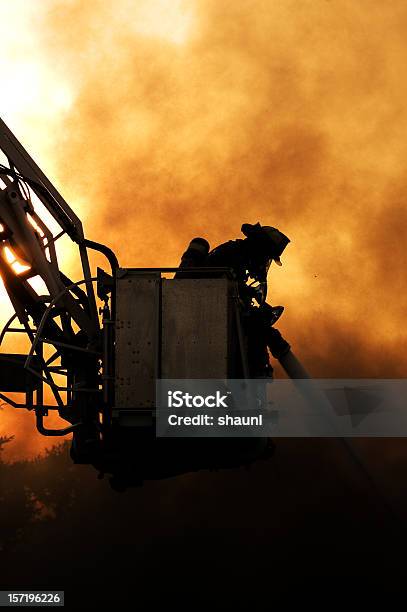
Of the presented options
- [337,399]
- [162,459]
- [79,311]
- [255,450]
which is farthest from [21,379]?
[337,399]

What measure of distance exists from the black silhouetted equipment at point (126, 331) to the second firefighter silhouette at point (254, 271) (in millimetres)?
23

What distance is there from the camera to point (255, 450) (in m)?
18.7

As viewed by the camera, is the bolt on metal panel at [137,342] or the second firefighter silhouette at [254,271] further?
the second firefighter silhouette at [254,271]

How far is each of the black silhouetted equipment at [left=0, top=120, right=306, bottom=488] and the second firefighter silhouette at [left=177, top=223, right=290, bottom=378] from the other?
23 millimetres

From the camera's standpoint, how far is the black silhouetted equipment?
17.7m

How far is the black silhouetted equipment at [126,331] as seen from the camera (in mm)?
17719

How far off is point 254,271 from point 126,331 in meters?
3.07

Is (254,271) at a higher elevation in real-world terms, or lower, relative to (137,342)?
higher

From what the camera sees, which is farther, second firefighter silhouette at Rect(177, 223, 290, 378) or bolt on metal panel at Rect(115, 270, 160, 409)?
second firefighter silhouette at Rect(177, 223, 290, 378)

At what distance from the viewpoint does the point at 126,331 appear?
17844 mm

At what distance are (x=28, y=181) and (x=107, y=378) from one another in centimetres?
415

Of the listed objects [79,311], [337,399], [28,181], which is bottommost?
[337,399]

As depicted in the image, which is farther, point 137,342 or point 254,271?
point 254,271

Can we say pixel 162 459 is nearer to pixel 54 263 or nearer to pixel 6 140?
pixel 54 263
